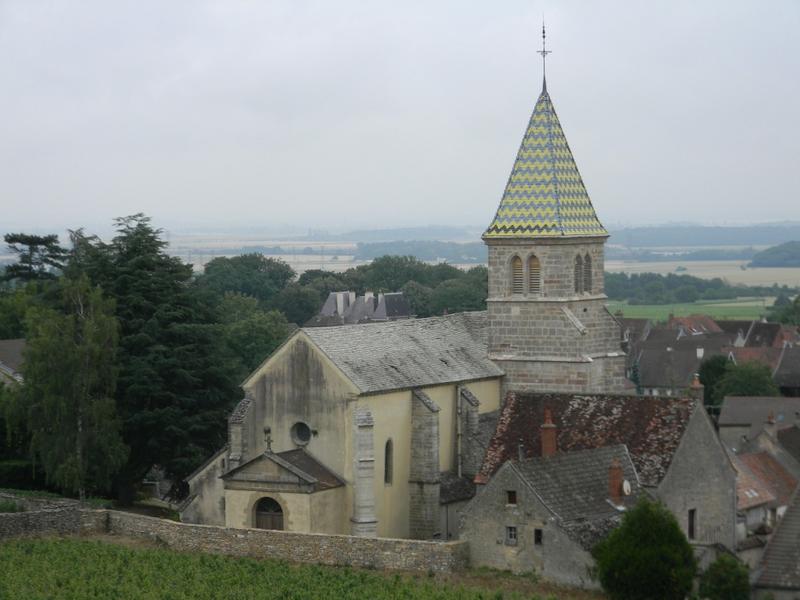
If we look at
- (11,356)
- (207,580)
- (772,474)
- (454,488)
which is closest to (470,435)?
(454,488)

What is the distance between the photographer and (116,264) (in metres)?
61.8

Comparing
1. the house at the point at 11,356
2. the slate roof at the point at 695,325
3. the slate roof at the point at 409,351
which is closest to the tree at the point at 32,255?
the house at the point at 11,356

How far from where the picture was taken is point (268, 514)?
1962 inches

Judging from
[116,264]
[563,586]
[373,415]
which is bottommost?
[563,586]

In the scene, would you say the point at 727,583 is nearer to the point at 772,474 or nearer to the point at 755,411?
the point at 772,474

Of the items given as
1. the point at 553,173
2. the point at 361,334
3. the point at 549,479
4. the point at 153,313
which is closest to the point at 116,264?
the point at 153,313

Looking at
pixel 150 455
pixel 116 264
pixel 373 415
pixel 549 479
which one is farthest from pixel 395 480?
pixel 116 264

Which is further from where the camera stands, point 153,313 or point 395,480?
point 153,313

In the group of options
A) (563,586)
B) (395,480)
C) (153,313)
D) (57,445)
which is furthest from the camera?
(153,313)

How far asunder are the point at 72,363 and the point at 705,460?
21.5 metres

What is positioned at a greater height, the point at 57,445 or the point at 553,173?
the point at 553,173

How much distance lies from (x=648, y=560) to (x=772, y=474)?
58.8ft

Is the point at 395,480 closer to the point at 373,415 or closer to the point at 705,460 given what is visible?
the point at 373,415

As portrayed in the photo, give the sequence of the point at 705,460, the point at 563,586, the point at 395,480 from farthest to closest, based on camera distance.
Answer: the point at 395,480 → the point at 705,460 → the point at 563,586
